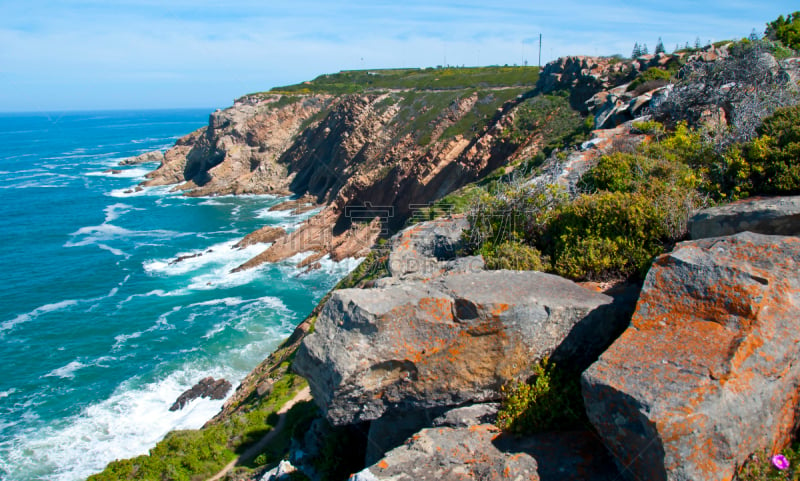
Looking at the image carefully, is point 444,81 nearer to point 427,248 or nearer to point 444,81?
point 444,81

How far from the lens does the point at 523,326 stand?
21.1 feet

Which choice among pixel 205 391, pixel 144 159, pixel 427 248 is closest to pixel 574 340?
pixel 427 248

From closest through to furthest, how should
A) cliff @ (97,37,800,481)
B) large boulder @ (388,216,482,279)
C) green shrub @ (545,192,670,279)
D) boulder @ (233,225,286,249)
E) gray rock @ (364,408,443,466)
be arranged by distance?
cliff @ (97,37,800,481), gray rock @ (364,408,443,466), green shrub @ (545,192,670,279), large boulder @ (388,216,482,279), boulder @ (233,225,286,249)

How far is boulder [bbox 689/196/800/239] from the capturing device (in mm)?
6824

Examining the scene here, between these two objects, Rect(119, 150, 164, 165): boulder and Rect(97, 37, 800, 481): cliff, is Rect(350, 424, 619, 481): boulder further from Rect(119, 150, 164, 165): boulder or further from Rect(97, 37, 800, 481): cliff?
Rect(119, 150, 164, 165): boulder

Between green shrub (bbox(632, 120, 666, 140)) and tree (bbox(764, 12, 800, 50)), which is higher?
tree (bbox(764, 12, 800, 50))

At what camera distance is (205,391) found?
75.2 ft

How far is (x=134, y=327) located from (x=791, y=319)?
111 ft

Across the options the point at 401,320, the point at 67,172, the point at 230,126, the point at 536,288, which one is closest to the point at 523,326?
the point at 536,288

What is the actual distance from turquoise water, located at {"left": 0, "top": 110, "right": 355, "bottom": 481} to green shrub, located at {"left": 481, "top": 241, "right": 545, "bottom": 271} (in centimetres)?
1744

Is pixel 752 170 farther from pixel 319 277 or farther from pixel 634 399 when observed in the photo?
pixel 319 277

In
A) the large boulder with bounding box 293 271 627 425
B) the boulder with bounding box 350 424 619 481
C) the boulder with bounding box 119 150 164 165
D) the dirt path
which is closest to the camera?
the boulder with bounding box 350 424 619 481

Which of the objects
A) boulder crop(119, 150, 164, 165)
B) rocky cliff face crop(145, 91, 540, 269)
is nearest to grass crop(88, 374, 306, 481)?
rocky cliff face crop(145, 91, 540, 269)

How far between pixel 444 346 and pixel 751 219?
503 centimetres
